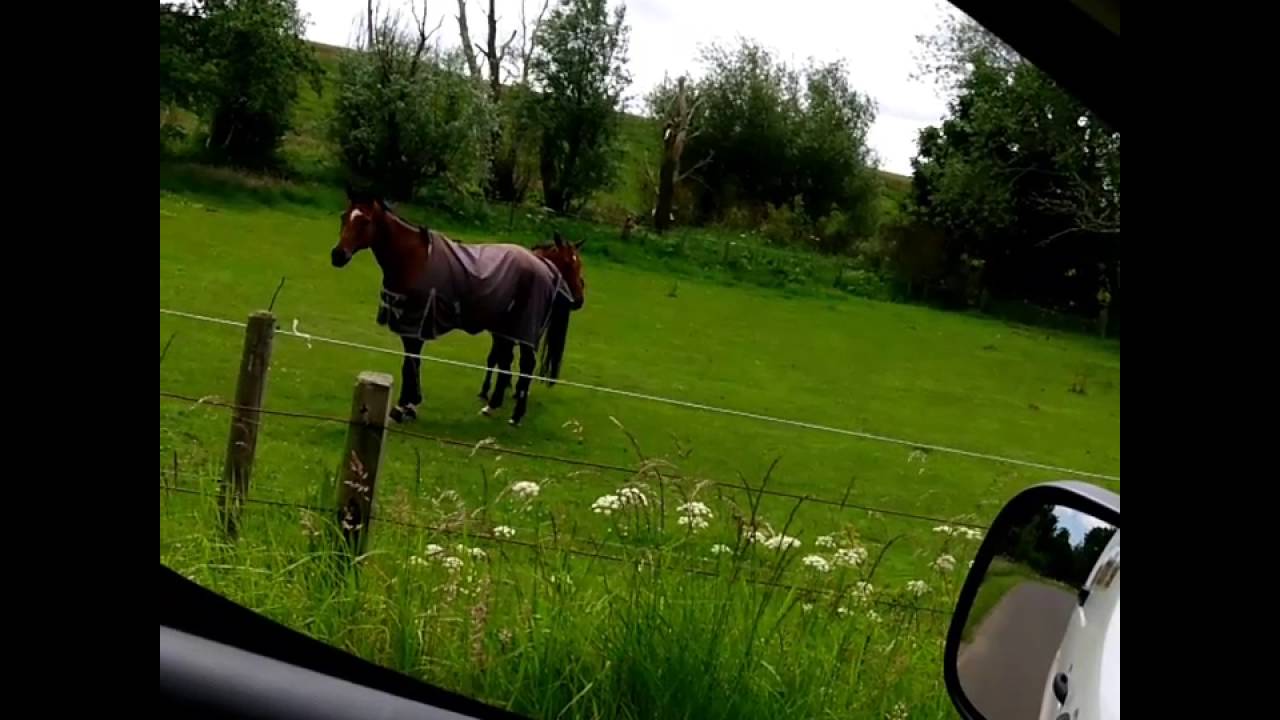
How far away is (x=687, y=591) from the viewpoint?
176cm

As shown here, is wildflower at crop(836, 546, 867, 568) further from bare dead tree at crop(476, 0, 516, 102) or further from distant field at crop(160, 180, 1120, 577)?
bare dead tree at crop(476, 0, 516, 102)

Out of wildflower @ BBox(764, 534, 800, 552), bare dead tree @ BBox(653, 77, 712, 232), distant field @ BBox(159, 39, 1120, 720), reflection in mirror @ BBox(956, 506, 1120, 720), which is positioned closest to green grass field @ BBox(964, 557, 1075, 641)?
reflection in mirror @ BBox(956, 506, 1120, 720)

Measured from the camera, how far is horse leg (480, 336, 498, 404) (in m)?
2.40

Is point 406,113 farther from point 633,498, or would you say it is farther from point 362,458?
point 633,498

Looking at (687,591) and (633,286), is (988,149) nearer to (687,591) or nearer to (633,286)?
(687,591)

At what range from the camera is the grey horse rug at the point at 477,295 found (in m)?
2.47

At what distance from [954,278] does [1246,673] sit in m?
1.38

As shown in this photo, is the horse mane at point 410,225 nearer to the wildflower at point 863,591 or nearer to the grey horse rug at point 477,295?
the grey horse rug at point 477,295

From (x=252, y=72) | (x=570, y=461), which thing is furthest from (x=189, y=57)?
(x=570, y=461)

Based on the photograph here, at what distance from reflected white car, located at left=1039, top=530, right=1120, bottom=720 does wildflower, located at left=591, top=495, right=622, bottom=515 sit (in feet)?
4.01

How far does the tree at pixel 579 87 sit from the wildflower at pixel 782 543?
2.68ft

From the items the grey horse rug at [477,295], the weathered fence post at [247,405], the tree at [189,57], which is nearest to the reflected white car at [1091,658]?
the tree at [189,57]
